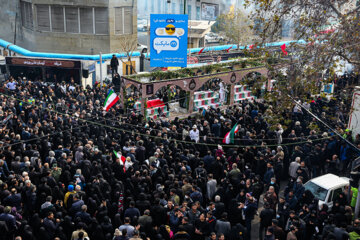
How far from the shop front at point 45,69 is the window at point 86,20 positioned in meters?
10.8

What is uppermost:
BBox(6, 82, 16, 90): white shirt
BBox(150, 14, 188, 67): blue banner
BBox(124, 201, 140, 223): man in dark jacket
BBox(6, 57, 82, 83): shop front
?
BBox(150, 14, 188, 67): blue banner

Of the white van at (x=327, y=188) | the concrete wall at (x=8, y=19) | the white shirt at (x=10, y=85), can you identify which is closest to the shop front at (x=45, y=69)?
Result: the white shirt at (x=10, y=85)

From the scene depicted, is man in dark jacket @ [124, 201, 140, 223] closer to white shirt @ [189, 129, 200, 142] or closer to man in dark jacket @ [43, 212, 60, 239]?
man in dark jacket @ [43, 212, 60, 239]

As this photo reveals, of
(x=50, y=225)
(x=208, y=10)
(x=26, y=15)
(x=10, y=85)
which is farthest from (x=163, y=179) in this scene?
(x=208, y=10)

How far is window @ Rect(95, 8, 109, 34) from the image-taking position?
32750mm

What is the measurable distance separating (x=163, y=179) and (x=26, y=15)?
29920mm

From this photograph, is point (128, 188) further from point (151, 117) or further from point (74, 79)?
point (74, 79)

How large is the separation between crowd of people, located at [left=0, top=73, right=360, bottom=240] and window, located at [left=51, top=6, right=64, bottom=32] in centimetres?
1762

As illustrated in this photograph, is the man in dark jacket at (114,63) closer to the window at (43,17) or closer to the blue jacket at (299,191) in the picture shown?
the window at (43,17)

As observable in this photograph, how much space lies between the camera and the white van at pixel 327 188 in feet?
37.2

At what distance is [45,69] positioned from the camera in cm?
2330

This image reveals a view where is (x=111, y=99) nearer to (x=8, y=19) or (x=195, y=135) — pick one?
(x=195, y=135)

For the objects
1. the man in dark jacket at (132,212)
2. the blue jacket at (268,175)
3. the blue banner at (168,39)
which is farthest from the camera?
the blue banner at (168,39)

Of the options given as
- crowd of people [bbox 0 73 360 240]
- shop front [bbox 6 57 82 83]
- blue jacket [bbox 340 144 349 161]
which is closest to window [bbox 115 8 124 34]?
shop front [bbox 6 57 82 83]
